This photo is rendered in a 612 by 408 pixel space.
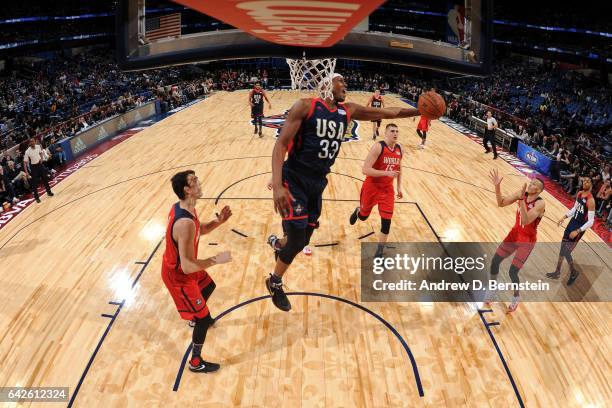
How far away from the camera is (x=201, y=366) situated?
3713 millimetres

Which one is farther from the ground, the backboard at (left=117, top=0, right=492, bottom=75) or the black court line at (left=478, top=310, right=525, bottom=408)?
the backboard at (left=117, top=0, right=492, bottom=75)

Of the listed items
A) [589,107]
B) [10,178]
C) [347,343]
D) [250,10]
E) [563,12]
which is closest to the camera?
[250,10]

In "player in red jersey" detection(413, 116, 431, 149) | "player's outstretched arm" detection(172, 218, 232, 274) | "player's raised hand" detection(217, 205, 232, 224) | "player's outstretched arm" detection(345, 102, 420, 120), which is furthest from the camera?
"player in red jersey" detection(413, 116, 431, 149)

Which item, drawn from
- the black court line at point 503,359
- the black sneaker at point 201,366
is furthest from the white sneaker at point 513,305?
the black sneaker at point 201,366

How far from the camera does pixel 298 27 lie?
2.88m

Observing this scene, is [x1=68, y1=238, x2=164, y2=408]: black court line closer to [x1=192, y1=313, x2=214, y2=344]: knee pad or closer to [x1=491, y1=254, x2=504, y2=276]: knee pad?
[x1=192, y1=313, x2=214, y2=344]: knee pad

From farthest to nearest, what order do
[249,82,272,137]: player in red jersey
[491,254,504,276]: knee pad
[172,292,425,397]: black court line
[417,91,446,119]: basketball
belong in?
[249,82,272,137]: player in red jersey, [491,254,504,276]: knee pad, [417,91,446,119]: basketball, [172,292,425,397]: black court line

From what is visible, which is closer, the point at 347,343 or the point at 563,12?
the point at 347,343

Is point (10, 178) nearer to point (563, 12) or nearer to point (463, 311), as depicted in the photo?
point (463, 311)

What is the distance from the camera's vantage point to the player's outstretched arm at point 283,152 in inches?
124

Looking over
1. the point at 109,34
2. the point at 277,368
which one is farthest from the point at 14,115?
the point at 109,34

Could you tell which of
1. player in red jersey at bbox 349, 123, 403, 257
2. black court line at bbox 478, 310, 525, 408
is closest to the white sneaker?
black court line at bbox 478, 310, 525, 408

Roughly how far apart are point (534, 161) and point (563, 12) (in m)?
28.5

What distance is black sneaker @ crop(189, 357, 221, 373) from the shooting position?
369 cm
